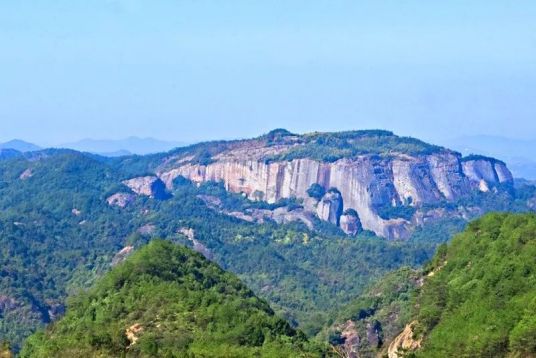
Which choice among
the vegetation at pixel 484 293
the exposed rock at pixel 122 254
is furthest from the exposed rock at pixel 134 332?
the exposed rock at pixel 122 254

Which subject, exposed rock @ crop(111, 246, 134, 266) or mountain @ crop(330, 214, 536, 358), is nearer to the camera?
mountain @ crop(330, 214, 536, 358)

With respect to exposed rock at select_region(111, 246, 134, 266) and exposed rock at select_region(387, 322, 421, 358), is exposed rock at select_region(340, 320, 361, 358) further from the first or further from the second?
exposed rock at select_region(111, 246, 134, 266)

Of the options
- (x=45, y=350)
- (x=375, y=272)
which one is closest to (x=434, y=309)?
(x=45, y=350)

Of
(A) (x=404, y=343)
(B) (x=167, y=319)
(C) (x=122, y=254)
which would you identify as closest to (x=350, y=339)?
(A) (x=404, y=343)

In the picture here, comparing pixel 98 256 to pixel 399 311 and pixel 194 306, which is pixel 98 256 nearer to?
pixel 399 311

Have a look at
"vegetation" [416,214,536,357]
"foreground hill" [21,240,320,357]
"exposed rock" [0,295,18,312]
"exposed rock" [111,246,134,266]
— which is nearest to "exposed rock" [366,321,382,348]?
"vegetation" [416,214,536,357]

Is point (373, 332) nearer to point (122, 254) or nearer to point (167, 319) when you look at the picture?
point (167, 319)
